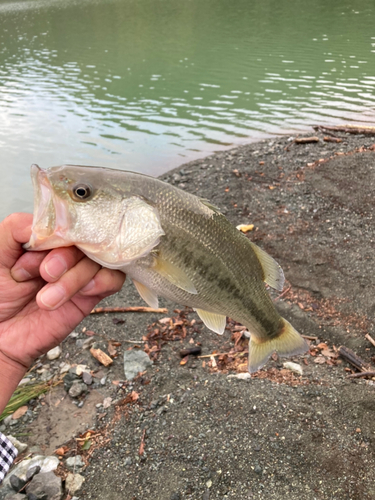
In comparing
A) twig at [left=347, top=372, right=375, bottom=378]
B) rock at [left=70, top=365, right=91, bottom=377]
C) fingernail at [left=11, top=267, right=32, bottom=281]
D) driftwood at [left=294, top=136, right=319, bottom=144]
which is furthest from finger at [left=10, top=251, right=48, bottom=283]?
driftwood at [left=294, top=136, right=319, bottom=144]

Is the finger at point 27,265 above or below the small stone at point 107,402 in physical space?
above

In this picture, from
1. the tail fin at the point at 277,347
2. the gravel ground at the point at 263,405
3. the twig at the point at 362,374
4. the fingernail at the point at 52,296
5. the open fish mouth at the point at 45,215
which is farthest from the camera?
the twig at the point at 362,374

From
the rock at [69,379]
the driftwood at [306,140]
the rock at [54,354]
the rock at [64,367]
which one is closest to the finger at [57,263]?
the rock at [69,379]

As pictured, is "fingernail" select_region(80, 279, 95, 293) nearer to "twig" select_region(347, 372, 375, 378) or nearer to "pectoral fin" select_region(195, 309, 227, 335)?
"pectoral fin" select_region(195, 309, 227, 335)

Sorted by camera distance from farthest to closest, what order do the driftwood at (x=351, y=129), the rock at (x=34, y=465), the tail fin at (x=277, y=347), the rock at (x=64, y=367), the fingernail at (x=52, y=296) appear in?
the driftwood at (x=351, y=129), the rock at (x=64, y=367), the rock at (x=34, y=465), the tail fin at (x=277, y=347), the fingernail at (x=52, y=296)

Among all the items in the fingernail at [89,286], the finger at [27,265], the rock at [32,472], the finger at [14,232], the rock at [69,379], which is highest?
the finger at [14,232]

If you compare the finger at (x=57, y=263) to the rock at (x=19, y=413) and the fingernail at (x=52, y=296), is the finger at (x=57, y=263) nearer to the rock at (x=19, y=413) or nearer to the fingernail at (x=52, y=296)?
the fingernail at (x=52, y=296)

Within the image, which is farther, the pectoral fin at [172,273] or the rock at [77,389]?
the rock at [77,389]
